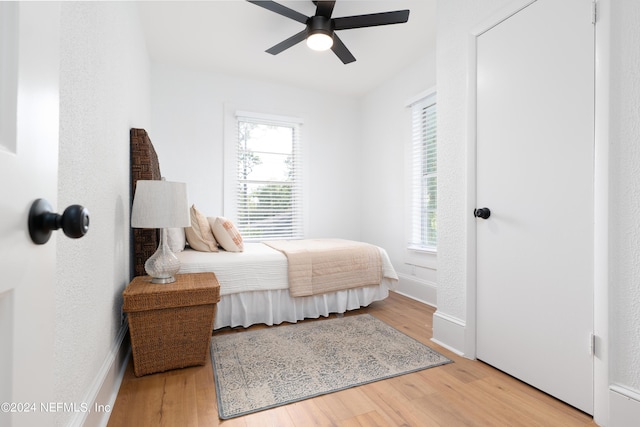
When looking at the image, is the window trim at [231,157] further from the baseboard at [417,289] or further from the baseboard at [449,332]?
the baseboard at [449,332]

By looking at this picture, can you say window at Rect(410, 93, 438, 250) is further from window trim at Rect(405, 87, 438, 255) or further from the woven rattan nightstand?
the woven rattan nightstand

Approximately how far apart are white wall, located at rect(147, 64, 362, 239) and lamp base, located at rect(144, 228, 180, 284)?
2010 mm

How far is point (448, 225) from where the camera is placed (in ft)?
7.75

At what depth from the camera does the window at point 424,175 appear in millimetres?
3564

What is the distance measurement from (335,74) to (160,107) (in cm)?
219

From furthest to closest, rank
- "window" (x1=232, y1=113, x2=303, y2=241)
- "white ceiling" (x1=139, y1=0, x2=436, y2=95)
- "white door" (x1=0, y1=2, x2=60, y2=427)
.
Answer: "window" (x1=232, y1=113, x2=303, y2=241), "white ceiling" (x1=139, y1=0, x2=436, y2=95), "white door" (x1=0, y1=2, x2=60, y2=427)

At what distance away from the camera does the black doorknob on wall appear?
432 millimetres

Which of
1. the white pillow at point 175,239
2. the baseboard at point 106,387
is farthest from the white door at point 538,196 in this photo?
the white pillow at point 175,239

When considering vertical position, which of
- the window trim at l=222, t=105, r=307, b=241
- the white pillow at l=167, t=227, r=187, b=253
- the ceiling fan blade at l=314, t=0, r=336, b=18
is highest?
the ceiling fan blade at l=314, t=0, r=336, b=18

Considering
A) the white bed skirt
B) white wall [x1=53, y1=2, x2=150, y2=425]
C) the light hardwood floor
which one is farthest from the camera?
Result: the white bed skirt

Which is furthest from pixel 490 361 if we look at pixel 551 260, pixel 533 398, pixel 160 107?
pixel 160 107

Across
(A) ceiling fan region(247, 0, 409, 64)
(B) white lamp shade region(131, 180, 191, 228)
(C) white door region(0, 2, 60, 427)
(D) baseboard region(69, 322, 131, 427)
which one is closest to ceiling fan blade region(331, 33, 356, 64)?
(A) ceiling fan region(247, 0, 409, 64)

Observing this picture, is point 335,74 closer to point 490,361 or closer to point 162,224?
point 162,224

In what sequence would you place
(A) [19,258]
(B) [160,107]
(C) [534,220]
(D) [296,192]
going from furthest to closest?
(D) [296,192] < (B) [160,107] < (C) [534,220] < (A) [19,258]
